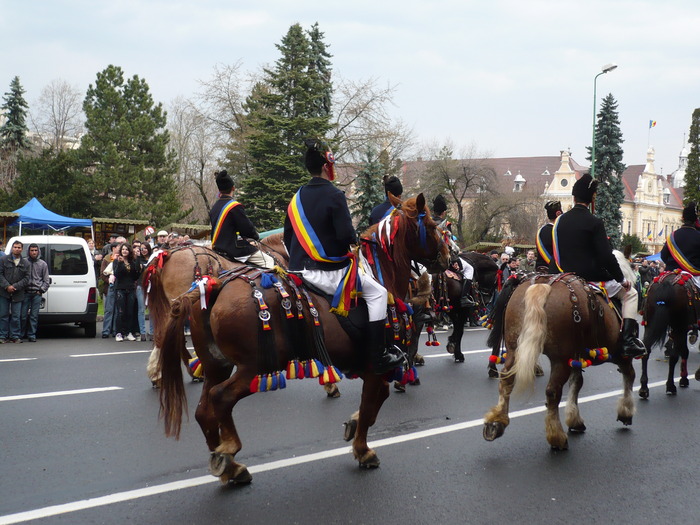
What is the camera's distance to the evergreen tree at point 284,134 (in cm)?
3378

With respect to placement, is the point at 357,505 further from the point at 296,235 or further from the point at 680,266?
the point at 680,266

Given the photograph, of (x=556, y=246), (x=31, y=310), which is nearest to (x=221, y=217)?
(x=556, y=246)

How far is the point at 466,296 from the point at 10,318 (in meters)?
9.03

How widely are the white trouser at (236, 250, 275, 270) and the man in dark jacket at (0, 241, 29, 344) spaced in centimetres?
694

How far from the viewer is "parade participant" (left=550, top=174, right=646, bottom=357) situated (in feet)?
24.2

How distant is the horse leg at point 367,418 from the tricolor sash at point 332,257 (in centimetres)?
66

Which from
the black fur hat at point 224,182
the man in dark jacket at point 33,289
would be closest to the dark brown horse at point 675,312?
the black fur hat at point 224,182

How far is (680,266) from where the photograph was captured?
416 inches

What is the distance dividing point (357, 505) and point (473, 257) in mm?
8879

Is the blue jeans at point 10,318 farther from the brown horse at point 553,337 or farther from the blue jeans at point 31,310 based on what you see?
the brown horse at point 553,337

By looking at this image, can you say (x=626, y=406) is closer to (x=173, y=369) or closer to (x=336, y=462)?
(x=336, y=462)

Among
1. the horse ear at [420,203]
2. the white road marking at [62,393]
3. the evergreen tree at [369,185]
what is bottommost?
the white road marking at [62,393]

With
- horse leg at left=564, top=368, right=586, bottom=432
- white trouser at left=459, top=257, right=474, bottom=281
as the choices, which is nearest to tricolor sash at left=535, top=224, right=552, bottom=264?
horse leg at left=564, top=368, right=586, bottom=432

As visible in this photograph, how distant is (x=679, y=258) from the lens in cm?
1051
